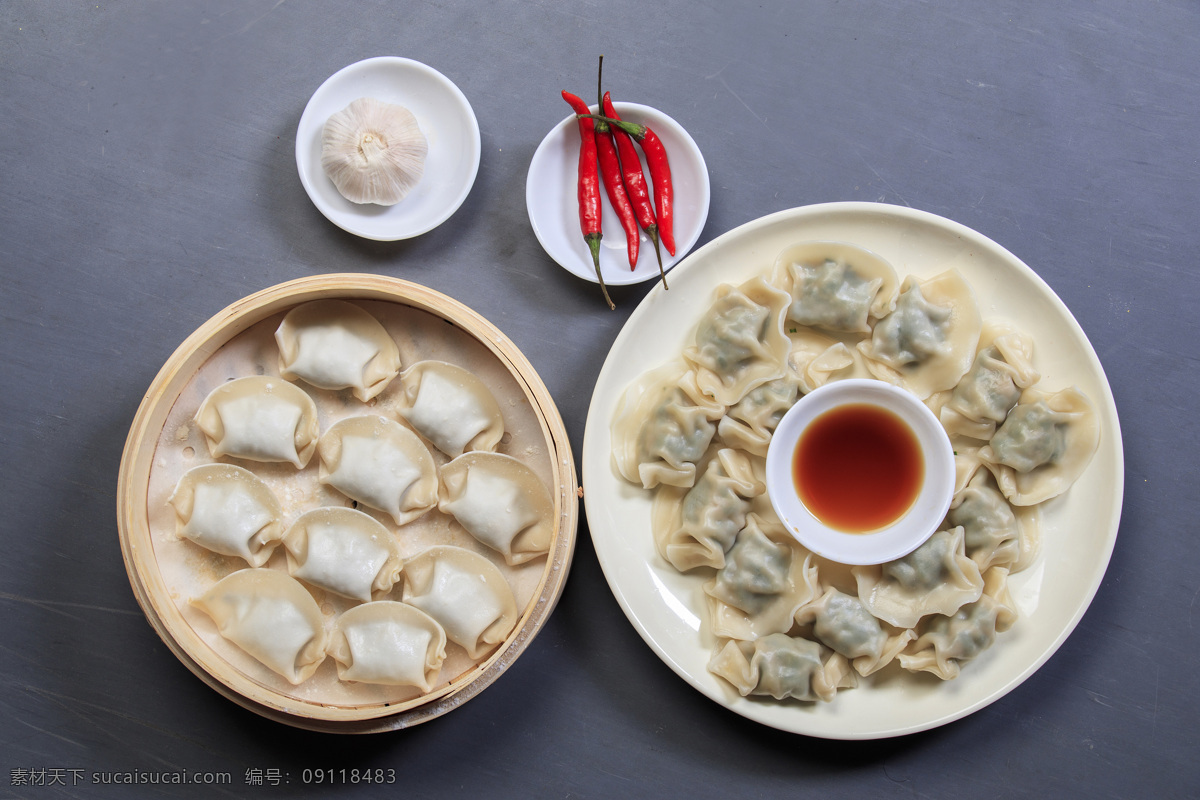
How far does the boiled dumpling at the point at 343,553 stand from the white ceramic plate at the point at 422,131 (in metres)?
0.97

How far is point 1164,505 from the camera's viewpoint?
96.8 inches

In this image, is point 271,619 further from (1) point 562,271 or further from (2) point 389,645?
(1) point 562,271

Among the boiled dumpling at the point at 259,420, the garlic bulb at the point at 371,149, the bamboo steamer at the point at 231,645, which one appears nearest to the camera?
the bamboo steamer at the point at 231,645

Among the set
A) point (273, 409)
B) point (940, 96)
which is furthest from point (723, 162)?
point (273, 409)

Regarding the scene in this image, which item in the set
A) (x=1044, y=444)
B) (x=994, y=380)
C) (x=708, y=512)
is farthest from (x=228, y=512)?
(x=1044, y=444)

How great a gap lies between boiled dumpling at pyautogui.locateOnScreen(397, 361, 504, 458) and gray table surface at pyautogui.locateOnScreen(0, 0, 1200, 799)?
0.33 metres

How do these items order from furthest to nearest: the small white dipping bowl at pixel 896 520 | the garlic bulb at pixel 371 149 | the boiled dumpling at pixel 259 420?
the garlic bulb at pixel 371 149
the boiled dumpling at pixel 259 420
the small white dipping bowl at pixel 896 520

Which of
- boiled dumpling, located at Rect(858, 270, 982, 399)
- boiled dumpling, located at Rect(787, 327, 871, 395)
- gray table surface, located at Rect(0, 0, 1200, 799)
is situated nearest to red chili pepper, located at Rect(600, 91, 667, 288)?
gray table surface, located at Rect(0, 0, 1200, 799)

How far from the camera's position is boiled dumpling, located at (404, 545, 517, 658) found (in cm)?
221

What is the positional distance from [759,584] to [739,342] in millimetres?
764

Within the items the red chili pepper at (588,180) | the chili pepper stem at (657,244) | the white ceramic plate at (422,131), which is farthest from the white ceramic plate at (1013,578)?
the white ceramic plate at (422,131)

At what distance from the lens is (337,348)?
2.26 m

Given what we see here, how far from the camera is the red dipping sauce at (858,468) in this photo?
7.04 feet

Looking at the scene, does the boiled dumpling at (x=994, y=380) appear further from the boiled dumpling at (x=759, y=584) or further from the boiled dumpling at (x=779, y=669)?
the boiled dumpling at (x=779, y=669)
